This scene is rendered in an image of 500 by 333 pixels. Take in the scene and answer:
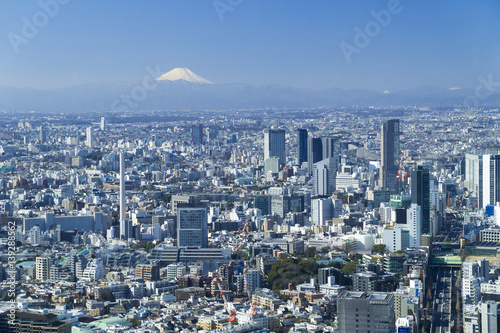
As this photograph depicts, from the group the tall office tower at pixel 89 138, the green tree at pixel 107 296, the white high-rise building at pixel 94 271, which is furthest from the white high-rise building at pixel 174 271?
the tall office tower at pixel 89 138

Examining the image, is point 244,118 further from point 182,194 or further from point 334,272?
point 334,272

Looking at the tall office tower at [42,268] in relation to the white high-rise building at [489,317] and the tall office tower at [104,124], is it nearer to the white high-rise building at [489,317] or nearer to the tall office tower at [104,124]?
the white high-rise building at [489,317]

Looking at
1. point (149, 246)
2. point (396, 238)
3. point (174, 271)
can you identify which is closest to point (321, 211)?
point (396, 238)

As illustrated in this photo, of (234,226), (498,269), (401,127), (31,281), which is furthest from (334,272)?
(401,127)

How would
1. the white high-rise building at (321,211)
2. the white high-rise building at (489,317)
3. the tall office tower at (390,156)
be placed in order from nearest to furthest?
the white high-rise building at (489,317), the white high-rise building at (321,211), the tall office tower at (390,156)

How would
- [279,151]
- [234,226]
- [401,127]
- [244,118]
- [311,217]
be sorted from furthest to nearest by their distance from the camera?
[244,118] → [279,151] → [401,127] → [311,217] → [234,226]

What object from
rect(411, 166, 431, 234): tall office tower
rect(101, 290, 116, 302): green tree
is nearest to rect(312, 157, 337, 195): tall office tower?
rect(411, 166, 431, 234): tall office tower

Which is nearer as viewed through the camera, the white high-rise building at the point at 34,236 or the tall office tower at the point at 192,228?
the tall office tower at the point at 192,228
